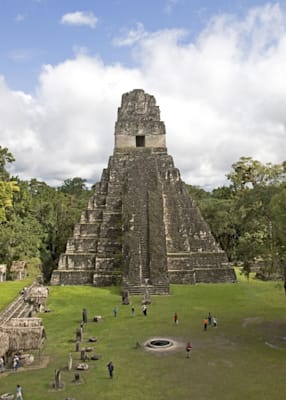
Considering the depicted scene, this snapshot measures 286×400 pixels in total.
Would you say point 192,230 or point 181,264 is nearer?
point 181,264

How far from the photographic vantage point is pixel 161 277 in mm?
24531

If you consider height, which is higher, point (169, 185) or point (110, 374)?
point (169, 185)

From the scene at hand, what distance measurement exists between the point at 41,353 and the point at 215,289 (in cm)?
1271

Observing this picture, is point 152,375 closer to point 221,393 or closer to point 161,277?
point 221,393

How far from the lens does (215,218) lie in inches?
1604

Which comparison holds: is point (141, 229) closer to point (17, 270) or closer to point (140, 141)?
point (17, 270)

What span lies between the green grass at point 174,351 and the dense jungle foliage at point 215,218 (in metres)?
2.08

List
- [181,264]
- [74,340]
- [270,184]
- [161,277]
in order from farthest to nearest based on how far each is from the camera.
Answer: [181,264] → [161,277] → [270,184] → [74,340]

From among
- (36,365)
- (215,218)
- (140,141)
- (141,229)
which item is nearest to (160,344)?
(36,365)

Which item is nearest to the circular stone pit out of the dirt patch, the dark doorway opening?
the dirt patch

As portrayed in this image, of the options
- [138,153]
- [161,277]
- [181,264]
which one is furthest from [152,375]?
[138,153]

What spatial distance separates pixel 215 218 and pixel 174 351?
1070 inches

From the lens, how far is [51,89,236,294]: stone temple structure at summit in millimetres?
25797

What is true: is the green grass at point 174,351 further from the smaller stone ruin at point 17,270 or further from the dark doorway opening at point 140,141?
the dark doorway opening at point 140,141
